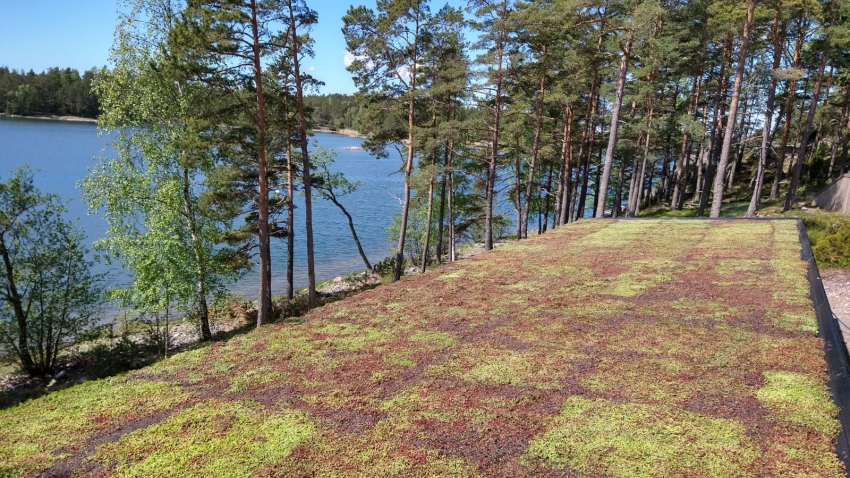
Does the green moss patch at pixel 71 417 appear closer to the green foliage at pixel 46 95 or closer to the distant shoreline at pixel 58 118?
the green foliage at pixel 46 95

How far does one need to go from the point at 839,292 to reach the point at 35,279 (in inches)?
833

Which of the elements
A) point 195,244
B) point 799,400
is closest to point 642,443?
point 799,400

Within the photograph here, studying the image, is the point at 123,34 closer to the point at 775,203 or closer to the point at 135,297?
the point at 135,297

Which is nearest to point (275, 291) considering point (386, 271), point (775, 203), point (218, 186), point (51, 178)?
point (386, 271)

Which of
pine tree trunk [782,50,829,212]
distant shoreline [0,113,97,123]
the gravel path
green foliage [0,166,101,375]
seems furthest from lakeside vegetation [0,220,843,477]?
distant shoreline [0,113,97,123]

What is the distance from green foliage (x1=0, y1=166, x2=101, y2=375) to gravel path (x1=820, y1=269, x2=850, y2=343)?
63.6 ft

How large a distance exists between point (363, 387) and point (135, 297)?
10813 mm

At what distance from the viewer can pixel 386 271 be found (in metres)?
23.1

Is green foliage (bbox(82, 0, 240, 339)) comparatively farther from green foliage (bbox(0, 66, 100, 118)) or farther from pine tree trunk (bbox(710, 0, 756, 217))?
green foliage (bbox(0, 66, 100, 118))

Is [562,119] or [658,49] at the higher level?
[658,49]

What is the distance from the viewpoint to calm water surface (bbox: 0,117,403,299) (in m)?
24.0

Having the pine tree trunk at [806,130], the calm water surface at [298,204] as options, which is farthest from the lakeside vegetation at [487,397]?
the pine tree trunk at [806,130]

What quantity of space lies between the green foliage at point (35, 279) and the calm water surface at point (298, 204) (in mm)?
1810

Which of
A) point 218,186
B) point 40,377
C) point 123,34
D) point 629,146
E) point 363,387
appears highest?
point 123,34
